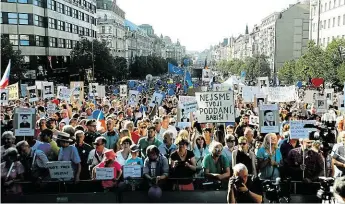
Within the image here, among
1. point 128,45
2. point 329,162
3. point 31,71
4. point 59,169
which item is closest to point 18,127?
point 59,169

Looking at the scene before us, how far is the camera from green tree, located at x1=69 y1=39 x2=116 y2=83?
54.1 m

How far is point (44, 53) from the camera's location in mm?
53812

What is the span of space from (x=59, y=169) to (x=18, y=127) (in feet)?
8.20

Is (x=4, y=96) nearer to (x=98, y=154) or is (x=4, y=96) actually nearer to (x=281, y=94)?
(x=98, y=154)

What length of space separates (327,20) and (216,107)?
2412 inches

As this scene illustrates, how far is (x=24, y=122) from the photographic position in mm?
9703

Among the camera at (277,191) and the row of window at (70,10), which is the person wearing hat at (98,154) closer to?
the camera at (277,191)

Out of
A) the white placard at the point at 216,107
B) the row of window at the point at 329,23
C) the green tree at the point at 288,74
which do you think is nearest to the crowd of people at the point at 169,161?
the white placard at the point at 216,107

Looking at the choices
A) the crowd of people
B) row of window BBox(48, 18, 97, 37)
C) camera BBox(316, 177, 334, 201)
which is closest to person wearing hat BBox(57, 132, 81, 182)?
the crowd of people

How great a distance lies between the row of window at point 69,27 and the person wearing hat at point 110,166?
5001 centimetres

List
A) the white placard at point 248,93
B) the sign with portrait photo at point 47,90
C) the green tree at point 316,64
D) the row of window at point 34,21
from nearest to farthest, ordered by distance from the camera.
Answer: the white placard at point 248,93, the sign with portrait photo at point 47,90, the green tree at point 316,64, the row of window at point 34,21

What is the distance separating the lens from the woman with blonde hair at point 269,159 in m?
8.16

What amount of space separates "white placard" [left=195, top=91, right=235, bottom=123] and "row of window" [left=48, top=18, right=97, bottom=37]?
4817 cm

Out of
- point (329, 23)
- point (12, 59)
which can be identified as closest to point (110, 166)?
point (12, 59)
